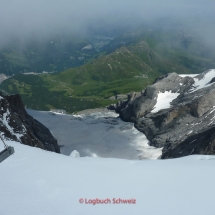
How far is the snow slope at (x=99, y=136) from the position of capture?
65938 millimetres

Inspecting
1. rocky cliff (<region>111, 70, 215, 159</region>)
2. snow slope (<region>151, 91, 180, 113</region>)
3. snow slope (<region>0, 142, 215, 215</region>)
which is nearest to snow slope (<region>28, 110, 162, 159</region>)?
rocky cliff (<region>111, 70, 215, 159</region>)

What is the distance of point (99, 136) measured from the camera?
7781 centimetres

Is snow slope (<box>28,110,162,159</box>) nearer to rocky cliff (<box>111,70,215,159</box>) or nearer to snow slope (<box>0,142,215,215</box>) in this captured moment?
rocky cliff (<box>111,70,215,159</box>)

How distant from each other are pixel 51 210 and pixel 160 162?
7108 mm

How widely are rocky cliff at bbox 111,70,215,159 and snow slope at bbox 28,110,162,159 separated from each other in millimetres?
3054

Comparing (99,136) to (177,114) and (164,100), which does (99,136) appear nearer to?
(177,114)

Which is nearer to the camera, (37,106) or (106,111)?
(106,111)

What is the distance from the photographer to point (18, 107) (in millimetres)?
58000

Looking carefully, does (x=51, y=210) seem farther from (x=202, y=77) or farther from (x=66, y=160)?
(x=202, y=77)

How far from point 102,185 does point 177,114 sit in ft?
204

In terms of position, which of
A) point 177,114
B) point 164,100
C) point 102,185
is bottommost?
point 164,100

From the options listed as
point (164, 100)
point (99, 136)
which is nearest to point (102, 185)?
point (99, 136)

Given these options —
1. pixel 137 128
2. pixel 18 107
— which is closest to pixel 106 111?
pixel 137 128

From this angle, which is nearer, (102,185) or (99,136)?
(102,185)
